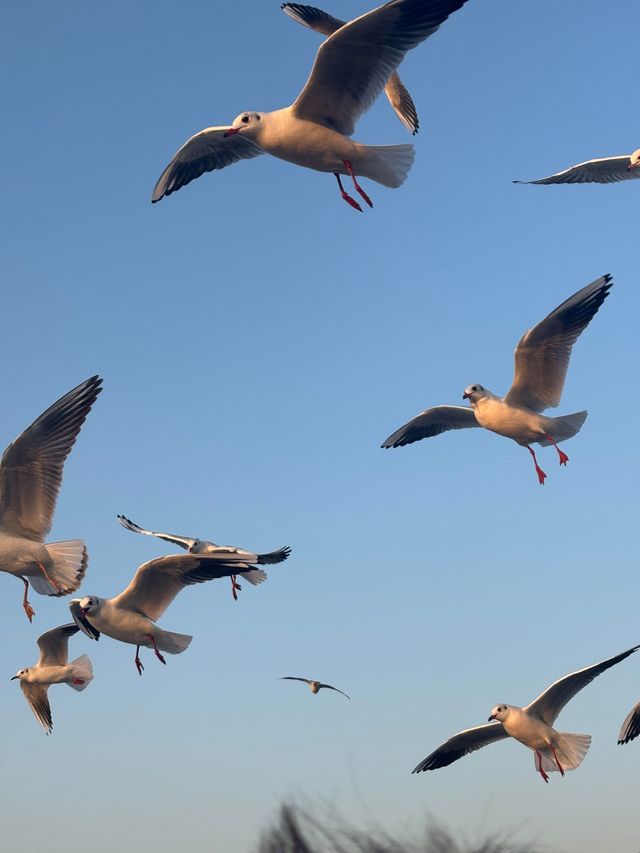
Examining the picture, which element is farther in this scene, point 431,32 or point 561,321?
point 561,321

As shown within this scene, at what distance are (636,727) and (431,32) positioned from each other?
8.15m

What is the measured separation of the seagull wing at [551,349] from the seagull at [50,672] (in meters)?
6.90

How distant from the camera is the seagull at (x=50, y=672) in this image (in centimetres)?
1762

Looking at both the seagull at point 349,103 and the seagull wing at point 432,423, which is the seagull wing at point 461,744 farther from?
the seagull at point 349,103

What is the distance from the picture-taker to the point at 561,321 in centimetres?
1520

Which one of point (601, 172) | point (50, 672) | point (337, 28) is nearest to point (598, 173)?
point (601, 172)

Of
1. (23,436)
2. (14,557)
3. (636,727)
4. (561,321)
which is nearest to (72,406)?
(23,436)

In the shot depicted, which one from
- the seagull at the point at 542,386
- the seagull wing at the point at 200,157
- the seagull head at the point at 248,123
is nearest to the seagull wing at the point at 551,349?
the seagull at the point at 542,386

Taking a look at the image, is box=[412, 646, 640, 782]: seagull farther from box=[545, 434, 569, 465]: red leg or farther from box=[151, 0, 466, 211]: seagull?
box=[151, 0, 466, 211]: seagull

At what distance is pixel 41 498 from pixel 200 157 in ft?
14.9

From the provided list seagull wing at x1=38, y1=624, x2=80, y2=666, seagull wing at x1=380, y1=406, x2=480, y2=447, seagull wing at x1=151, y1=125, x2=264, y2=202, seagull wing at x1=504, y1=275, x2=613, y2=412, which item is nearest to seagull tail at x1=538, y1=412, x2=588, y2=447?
seagull wing at x1=504, y1=275, x2=613, y2=412

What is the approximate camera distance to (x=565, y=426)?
1556cm

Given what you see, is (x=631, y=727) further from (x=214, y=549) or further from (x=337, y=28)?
(x=337, y=28)

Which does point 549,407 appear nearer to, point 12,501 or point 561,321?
point 561,321
